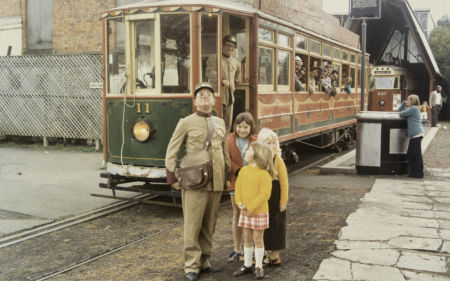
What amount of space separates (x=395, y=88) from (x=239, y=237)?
82.0 feet

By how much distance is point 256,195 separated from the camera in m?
4.73

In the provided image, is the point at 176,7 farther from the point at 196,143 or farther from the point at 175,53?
the point at 196,143

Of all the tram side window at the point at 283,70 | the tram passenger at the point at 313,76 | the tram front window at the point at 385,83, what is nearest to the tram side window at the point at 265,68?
the tram side window at the point at 283,70

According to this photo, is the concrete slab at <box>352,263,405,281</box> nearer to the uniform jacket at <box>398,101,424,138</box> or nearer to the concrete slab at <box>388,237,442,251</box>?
the concrete slab at <box>388,237,442,251</box>

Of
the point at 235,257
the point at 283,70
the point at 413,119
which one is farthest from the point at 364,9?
the point at 235,257

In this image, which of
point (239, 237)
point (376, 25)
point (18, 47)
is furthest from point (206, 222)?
point (376, 25)

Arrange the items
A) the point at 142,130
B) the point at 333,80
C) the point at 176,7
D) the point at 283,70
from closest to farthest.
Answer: the point at 176,7, the point at 142,130, the point at 283,70, the point at 333,80

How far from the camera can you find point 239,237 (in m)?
5.22

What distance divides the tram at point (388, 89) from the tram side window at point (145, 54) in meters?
22.5

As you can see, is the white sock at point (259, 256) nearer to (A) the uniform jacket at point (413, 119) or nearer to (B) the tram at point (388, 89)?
(A) the uniform jacket at point (413, 119)

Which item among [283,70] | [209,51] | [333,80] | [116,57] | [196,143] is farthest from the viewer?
[333,80]

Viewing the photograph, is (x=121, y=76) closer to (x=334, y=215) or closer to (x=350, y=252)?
(x=334, y=215)

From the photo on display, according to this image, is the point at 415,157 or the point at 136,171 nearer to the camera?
the point at 136,171

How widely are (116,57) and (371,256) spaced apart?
4.87 meters
